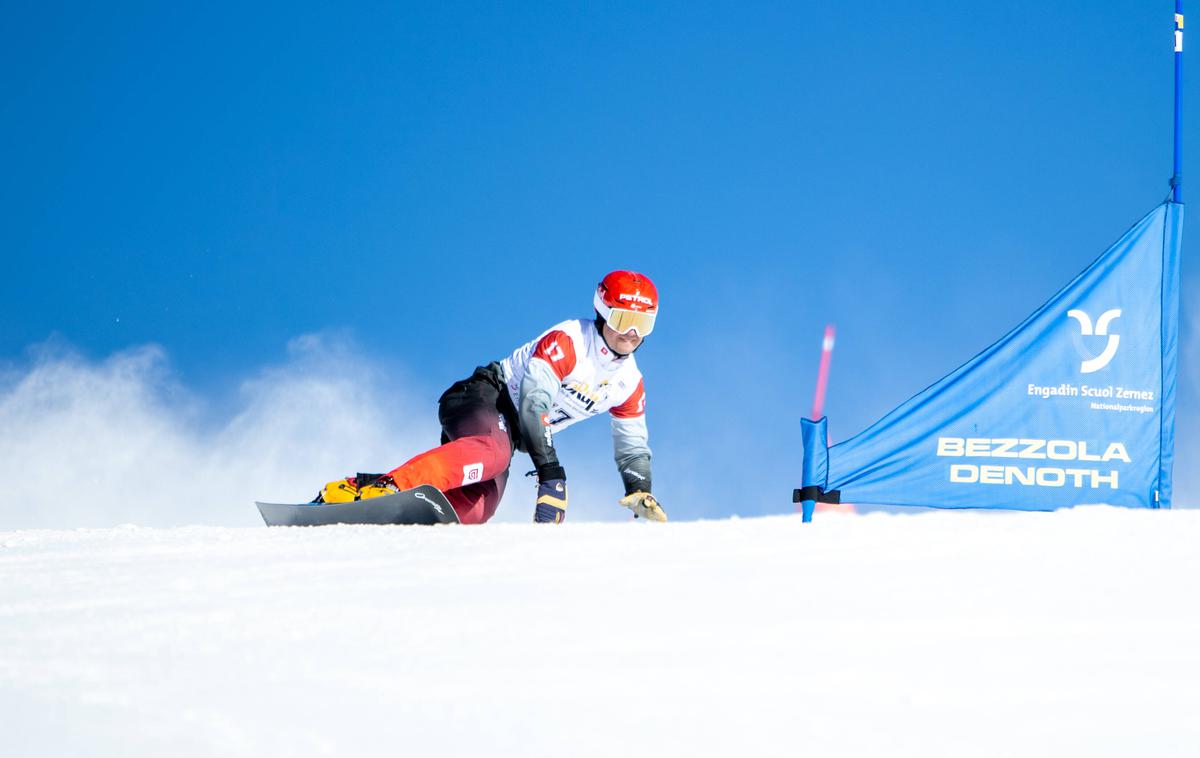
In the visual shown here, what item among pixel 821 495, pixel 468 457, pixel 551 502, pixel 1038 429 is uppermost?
pixel 1038 429

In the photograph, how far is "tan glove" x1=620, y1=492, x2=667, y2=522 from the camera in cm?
591

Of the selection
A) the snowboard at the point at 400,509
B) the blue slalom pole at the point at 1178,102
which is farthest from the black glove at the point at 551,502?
the blue slalom pole at the point at 1178,102

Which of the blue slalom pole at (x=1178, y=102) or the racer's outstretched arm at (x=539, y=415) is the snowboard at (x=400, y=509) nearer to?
the racer's outstretched arm at (x=539, y=415)

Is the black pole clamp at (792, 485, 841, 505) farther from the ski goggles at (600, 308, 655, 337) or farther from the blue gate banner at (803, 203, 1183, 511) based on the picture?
the ski goggles at (600, 308, 655, 337)

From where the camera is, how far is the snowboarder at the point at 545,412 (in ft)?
18.0

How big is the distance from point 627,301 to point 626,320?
0.10 metres

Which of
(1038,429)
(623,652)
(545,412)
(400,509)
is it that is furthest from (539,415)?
(623,652)

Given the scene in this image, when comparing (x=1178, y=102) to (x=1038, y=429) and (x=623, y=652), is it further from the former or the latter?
(x=623, y=652)

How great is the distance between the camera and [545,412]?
5.60 meters

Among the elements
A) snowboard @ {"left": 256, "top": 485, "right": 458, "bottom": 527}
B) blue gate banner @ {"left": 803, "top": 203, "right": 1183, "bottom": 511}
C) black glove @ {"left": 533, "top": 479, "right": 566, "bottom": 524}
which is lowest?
snowboard @ {"left": 256, "top": 485, "right": 458, "bottom": 527}

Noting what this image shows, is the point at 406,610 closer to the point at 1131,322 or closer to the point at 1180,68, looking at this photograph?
the point at 1131,322

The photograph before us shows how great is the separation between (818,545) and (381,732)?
5.98 feet

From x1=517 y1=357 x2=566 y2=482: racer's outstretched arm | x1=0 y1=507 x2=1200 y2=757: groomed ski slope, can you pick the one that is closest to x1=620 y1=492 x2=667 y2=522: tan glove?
x1=517 y1=357 x2=566 y2=482: racer's outstretched arm

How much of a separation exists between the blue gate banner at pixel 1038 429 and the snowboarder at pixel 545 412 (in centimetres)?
129
